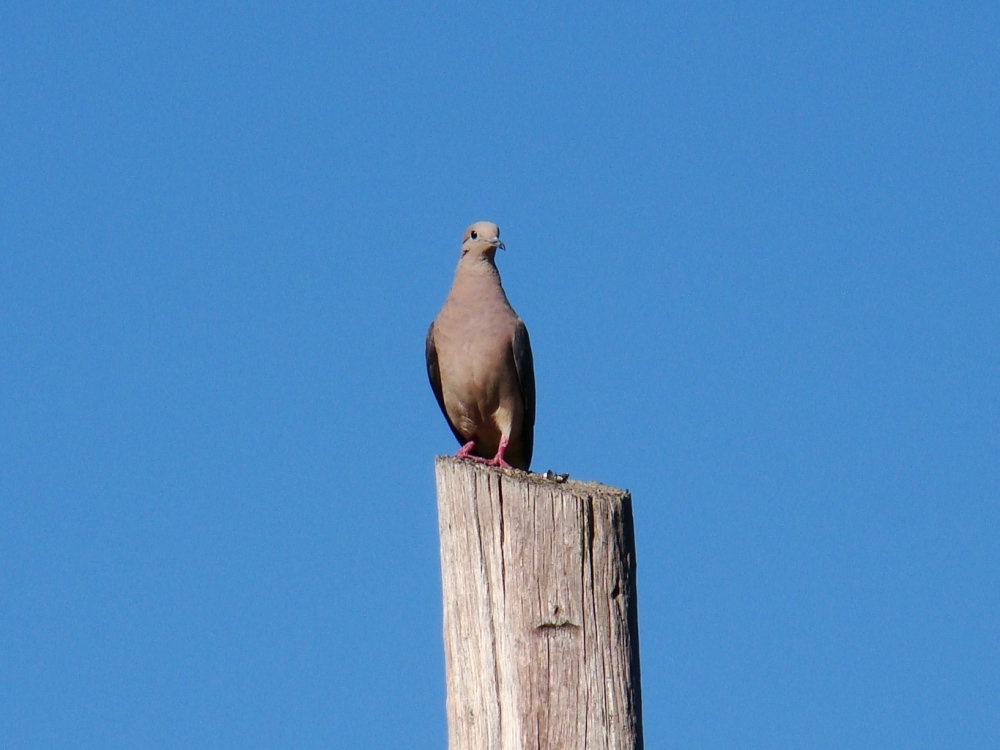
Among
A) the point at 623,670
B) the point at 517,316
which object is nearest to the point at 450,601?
the point at 623,670

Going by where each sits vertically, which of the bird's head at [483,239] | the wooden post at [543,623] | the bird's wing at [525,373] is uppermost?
the bird's head at [483,239]

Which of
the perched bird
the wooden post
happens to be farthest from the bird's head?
the wooden post

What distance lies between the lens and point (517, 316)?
27.6ft

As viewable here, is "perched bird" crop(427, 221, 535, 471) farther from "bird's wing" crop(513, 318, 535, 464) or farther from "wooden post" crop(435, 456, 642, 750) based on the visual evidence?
"wooden post" crop(435, 456, 642, 750)

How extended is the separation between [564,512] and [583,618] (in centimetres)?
30

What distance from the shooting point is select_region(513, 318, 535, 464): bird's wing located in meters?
8.32

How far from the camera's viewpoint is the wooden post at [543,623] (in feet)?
12.6

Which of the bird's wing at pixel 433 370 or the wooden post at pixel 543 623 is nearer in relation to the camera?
the wooden post at pixel 543 623

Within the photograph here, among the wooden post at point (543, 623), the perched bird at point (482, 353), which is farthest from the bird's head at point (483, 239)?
the wooden post at point (543, 623)

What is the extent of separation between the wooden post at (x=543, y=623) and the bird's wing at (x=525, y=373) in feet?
13.8

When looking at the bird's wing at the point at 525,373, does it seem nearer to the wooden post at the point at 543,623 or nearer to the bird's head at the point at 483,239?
the bird's head at the point at 483,239

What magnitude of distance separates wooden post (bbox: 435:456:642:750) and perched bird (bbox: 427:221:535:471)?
4019 mm

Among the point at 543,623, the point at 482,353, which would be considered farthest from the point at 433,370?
the point at 543,623

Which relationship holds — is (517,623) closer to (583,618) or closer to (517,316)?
(583,618)
